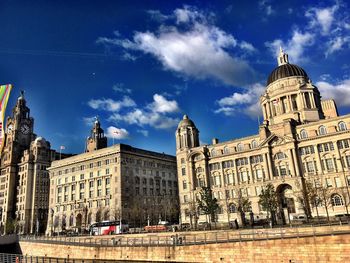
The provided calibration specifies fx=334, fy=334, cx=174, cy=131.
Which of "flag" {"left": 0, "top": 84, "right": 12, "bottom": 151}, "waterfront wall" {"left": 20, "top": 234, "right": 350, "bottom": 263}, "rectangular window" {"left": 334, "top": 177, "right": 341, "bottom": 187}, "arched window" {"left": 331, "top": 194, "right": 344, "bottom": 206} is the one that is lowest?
"waterfront wall" {"left": 20, "top": 234, "right": 350, "bottom": 263}

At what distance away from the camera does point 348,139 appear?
8988 centimetres

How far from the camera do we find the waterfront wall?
4238 cm

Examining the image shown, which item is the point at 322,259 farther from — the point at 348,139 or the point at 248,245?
the point at 348,139

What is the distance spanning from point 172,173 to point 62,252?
253ft

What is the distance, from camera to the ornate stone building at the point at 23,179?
15538cm

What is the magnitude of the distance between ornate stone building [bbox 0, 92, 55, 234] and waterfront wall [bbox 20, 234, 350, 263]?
100120 mm

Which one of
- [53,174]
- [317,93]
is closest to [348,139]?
[317,93]

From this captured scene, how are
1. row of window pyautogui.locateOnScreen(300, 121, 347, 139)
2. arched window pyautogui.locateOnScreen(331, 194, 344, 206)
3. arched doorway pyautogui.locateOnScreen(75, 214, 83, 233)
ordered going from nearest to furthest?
1. arched window pyautogui.locateOnScreen(331, 194, 344, 206)
2. row of window pyautogui.locateOnScreen(300, 121, 347, 139)
3. arched doorway pyautogui.locateOnScreen(75, 214, 83, 233)

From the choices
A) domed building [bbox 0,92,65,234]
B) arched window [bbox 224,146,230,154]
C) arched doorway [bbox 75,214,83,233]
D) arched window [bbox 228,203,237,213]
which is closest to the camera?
arched window [bbox 228,203,237,213]

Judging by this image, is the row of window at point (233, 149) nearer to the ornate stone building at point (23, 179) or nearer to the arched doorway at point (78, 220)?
the arched doorway at point (78, 220)

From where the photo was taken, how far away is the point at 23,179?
163 metres

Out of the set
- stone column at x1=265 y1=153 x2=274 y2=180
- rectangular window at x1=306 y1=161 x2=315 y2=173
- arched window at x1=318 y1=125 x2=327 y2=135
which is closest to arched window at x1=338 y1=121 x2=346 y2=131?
arched window at x1=318 y1=125 x2=327 y2=135

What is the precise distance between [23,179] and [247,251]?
469 feet

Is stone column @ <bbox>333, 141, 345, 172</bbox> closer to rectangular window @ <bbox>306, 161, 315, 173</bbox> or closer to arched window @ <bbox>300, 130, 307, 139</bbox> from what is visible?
rectangular window @ <bbox>306, 161, 315, 173</bbox>
